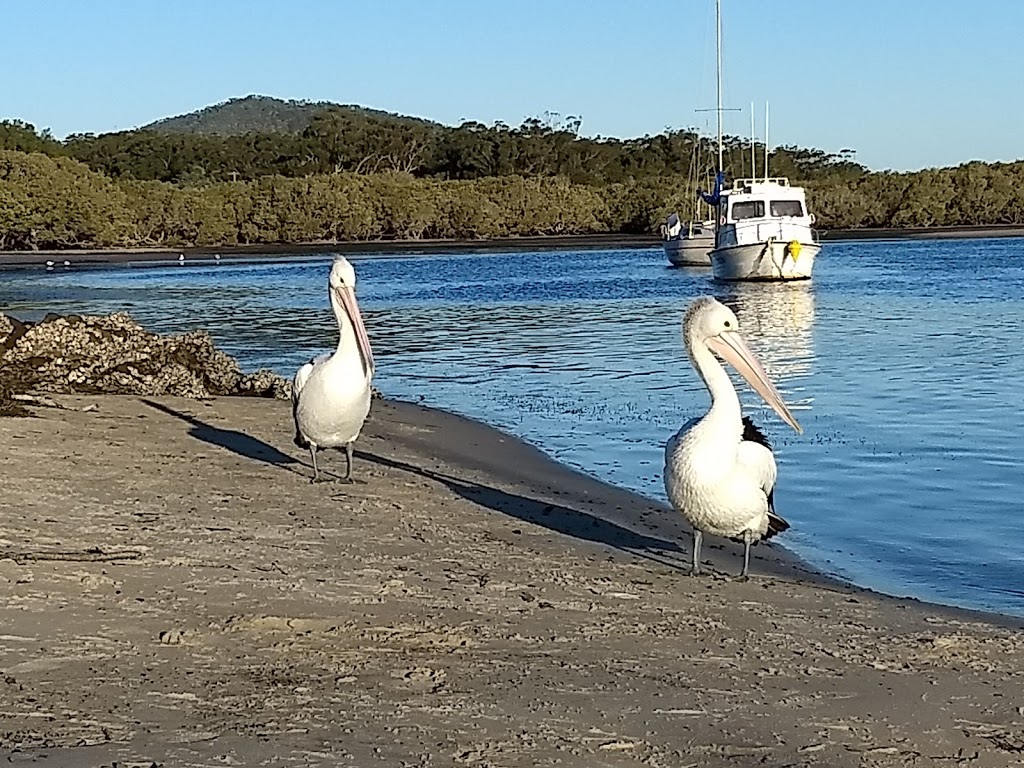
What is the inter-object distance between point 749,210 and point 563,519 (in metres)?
30.7

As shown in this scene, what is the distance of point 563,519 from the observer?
8.55m

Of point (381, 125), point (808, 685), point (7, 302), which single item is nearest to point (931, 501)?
point (808, 685)

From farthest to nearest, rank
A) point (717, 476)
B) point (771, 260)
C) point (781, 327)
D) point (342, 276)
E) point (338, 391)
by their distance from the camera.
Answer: point (771, 260), point (781, 327), point (342, 276), point (338, 391), point (717, 476)

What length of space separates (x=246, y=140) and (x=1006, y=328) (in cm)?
9485

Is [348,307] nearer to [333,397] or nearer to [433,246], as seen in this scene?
[333,397]

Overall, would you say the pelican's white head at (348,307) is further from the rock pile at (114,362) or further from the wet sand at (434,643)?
the rock pile at (114,362)

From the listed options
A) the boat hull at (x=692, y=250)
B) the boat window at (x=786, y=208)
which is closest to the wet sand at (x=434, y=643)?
the boat window at (x=786, y=208)

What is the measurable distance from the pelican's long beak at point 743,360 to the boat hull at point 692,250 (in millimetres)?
39189

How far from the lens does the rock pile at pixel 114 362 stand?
13.5 metres

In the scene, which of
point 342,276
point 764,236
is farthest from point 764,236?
point 342,276

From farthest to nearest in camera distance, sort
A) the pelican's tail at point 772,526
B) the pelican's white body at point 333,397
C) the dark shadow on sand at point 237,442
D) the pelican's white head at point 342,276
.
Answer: the dark shadow on sand at point 237,442
the pelican's white head at point 342,276
the pelican's white body at point 333,397
the pelican's tail at point 772,526

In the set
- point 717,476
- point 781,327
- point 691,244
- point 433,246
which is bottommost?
point 781,327

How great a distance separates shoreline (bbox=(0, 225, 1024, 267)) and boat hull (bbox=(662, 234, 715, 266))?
23375mm

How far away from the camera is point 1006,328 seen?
23.5 meters
